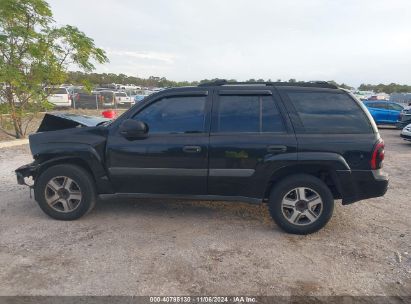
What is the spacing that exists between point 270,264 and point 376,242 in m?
1.44

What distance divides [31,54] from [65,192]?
663 centimetres

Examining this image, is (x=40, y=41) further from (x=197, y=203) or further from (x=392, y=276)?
(x=392, y=276)

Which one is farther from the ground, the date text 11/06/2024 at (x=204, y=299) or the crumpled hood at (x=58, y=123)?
the crumpled hood at (x=58, y=123)

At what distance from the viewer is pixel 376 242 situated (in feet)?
12.1

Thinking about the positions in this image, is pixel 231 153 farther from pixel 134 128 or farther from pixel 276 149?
pixel 134 128

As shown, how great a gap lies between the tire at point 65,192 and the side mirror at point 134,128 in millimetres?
853

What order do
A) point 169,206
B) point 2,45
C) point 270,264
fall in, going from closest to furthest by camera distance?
1. point 270,264
2. point 169,206
3. point 2,45

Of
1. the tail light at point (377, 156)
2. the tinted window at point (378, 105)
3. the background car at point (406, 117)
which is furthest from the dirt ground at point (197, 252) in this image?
the tinted window at point (378, 105)

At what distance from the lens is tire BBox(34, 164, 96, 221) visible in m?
4.09

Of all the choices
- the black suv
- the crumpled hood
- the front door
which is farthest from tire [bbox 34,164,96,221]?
the crumpled hood

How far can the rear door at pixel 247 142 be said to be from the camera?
12.3 ft

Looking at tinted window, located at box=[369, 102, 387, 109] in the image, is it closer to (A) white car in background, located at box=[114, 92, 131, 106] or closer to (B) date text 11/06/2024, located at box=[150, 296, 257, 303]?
(B) date text 11/06/2024, located at box=[150, 296, 257, 303]

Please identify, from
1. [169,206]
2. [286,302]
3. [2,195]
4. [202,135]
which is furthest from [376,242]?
[2,195]

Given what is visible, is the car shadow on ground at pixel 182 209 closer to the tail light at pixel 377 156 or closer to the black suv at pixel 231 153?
the black suv at pixel 231 153
